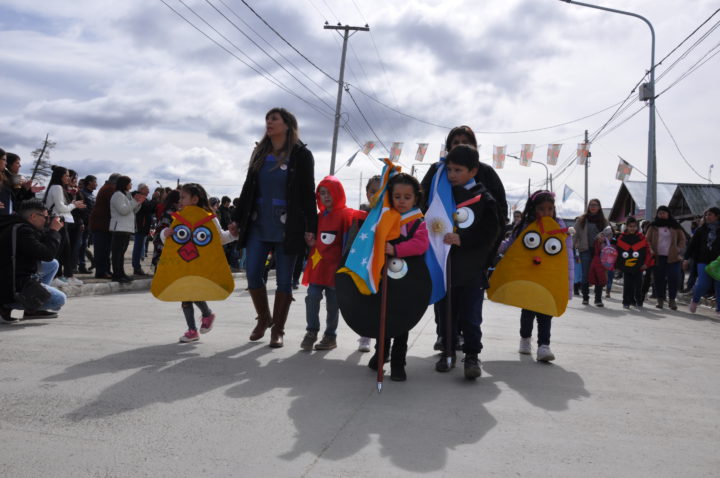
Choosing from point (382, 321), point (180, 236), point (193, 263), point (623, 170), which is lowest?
point (382, 321)

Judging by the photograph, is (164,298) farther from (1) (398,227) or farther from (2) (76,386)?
(1) (398,227)

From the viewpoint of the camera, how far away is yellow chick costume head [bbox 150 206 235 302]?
5.32m

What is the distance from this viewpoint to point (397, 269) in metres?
4.05

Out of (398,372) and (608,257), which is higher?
(608,257)

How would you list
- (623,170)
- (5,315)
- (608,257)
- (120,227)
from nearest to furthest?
(5,315)
(120,227)
(608,257)
(623,170)

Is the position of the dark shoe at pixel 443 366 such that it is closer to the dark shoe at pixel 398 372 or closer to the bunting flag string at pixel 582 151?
the dark shoe at pixel 398 372

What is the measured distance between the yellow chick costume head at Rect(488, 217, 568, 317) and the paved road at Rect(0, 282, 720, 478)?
0.51 metres

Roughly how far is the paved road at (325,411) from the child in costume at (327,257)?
0.27 meters

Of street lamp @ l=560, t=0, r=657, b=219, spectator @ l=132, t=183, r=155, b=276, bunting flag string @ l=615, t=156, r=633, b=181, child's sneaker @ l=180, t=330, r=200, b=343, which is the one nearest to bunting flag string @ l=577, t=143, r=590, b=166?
bunting flag string @ l=615, t=156, r=633, b=181

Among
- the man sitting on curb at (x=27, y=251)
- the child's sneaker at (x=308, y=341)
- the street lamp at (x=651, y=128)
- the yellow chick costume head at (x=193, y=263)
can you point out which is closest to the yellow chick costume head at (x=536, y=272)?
the child's sneaker at (x=308, y=341)

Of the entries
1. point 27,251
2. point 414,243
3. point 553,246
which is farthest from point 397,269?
point 27,251

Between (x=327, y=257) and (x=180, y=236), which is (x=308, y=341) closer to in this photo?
(x=327, y=257)

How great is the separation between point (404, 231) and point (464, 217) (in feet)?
1.62

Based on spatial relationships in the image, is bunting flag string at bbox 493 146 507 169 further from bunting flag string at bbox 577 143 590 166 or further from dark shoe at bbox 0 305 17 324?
dark shoe at bbox 0 305 17 324
